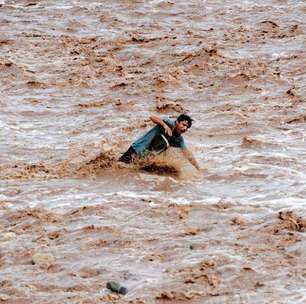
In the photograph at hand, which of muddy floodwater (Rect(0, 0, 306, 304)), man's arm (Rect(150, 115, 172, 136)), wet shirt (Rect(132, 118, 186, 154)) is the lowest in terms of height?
muddy floodwater (Rect(0, 0, 306, 304))

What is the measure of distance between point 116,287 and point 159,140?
3.18 m

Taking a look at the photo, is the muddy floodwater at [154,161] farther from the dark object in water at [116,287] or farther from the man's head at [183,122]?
the man's head at [183,122]

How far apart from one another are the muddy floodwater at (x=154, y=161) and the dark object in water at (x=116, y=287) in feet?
0.23

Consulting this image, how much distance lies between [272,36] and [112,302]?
38.4 ft

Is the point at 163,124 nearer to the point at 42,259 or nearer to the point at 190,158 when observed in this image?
the point at 190,158

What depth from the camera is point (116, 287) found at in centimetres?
766

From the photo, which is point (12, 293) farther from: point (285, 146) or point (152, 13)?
point (152, 13)

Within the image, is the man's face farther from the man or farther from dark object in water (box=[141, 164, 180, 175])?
dark object in water (box=[141, 164, 180, 175])

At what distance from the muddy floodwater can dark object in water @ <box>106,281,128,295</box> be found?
2.8 inches

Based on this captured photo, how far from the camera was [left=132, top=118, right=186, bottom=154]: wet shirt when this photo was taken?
10508 millimetres

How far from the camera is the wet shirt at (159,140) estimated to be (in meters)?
10.5

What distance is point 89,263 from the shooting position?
822 centimetres

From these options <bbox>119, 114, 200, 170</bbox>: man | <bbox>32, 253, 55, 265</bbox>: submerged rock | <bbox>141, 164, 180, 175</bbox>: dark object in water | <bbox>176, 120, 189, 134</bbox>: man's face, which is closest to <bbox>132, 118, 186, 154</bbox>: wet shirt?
<bbox>119, 114, 200, 170</bbox>: man

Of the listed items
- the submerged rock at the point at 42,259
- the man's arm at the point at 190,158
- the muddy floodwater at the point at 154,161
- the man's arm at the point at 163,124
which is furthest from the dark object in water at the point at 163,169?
the submerged rock at the point at 42,259
